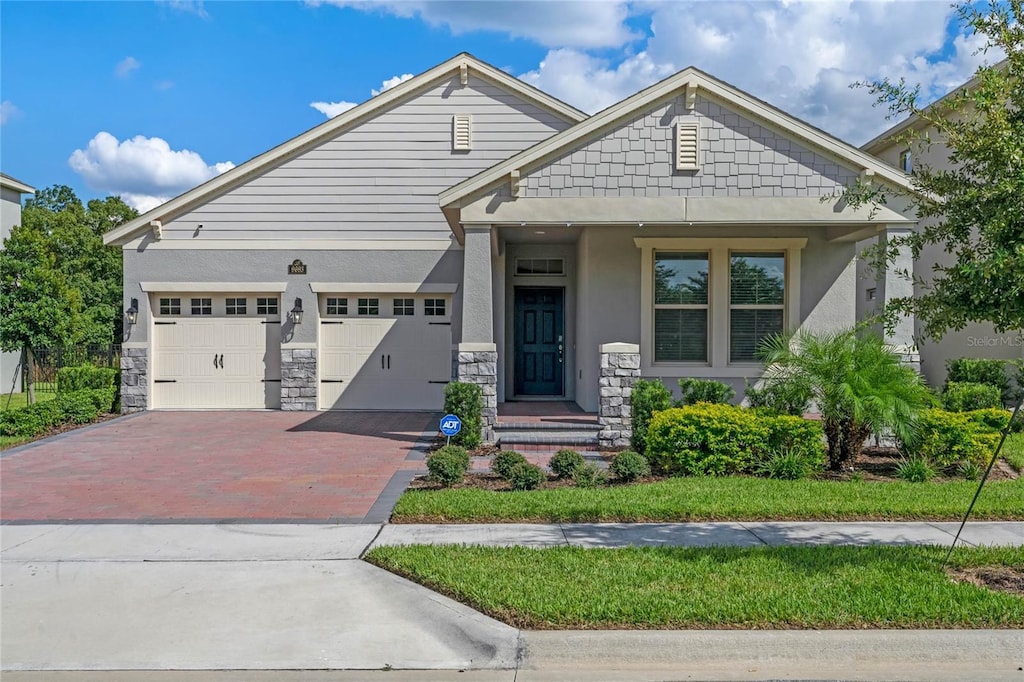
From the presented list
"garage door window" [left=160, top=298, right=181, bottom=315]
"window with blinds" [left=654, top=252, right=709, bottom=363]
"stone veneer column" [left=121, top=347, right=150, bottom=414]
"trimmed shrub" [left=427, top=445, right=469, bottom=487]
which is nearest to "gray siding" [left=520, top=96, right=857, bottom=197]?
"window with blinds" [left=654, top=252, right=709, bottom=363]

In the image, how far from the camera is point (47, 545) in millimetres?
6707

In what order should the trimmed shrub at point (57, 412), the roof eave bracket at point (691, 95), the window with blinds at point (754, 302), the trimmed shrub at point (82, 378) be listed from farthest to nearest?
the trimmed shrub at point (82, 378)
the window with blinds at point (754, 302)
the trimmed shrub at point (57, 412)
the roof eave bracket at point (691, 95)

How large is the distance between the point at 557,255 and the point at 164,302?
8.05 m

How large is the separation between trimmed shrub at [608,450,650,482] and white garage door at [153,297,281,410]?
366 inches

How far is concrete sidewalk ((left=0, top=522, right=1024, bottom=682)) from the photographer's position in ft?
14.7

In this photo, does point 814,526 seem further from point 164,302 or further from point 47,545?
point 164,302

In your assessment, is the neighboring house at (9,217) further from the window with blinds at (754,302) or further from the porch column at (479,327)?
the window with blinds at (754,302)

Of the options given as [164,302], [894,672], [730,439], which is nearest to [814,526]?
[730,439]

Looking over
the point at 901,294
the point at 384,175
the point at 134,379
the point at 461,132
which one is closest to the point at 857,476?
the point at 901,294

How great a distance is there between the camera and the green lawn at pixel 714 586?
15.9ft

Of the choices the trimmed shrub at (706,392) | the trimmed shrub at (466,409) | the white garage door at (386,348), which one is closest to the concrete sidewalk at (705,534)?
the trimmed shrub at (466,409)

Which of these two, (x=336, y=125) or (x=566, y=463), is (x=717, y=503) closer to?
(x=566, y=463)

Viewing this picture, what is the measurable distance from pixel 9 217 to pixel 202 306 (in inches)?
466

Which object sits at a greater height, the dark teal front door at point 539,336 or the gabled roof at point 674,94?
the gabled roof at point 674,94
